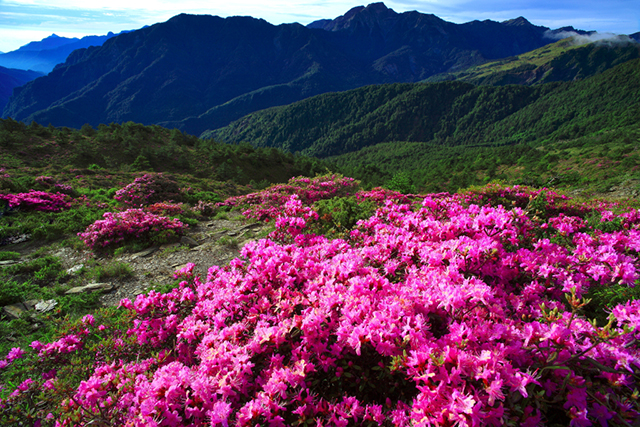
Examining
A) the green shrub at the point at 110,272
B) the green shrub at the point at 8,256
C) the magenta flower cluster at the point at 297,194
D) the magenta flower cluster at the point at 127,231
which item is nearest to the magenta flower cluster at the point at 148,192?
the magenta flower cluster at the point at 297,194

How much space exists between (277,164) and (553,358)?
107ft

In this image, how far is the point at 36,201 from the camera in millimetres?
9930

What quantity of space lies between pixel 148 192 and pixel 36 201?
3.73 metres

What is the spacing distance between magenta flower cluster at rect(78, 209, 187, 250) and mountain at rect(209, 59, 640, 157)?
528 ft

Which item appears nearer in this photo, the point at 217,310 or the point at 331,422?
the point at 331,422

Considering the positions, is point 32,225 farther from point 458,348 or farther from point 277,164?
point 277,164

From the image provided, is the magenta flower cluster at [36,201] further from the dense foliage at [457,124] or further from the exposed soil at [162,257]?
the dense foliage at [457,124]

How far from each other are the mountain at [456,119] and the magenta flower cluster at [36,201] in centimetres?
15735

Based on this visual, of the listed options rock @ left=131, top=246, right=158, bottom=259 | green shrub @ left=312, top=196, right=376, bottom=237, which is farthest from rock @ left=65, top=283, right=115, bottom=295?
green shrub @ left=312, top=196, right=376, bottom=237

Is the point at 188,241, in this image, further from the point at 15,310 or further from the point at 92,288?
the point at 15,310

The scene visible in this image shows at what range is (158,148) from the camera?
25.1m

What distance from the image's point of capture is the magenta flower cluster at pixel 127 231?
756cm

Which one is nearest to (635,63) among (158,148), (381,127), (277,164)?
(381,127)

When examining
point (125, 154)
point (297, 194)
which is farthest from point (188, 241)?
point (125, 154)
